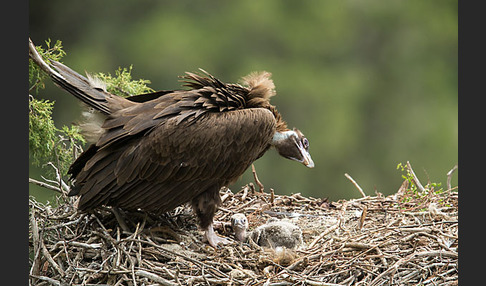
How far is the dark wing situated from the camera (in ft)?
15.2

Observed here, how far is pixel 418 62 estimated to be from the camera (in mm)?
12422

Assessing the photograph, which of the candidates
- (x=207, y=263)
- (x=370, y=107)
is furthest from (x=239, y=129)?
(x=370, y=107)

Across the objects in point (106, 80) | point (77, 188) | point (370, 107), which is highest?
point (370, 107)

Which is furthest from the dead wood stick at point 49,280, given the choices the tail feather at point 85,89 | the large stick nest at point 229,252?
the tail feather at point 85,89

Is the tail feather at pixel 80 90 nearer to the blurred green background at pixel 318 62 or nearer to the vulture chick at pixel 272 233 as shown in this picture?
the vulture chick at pixel 272 233

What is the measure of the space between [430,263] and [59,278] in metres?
2.25

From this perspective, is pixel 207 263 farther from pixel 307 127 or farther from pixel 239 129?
pixel 307 127

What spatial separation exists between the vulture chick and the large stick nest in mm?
82

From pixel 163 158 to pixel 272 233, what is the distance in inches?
35.1

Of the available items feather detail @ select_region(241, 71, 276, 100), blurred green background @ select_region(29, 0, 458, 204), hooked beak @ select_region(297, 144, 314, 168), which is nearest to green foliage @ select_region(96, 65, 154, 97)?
feather detail @ select_region(241, 71, 276, 100)

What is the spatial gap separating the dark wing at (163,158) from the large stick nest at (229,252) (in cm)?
22

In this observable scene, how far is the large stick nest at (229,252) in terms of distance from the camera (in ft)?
13.9

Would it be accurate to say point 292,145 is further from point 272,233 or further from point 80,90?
point 80,90

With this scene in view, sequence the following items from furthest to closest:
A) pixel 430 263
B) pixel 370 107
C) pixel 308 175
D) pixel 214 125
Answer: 1. pixel 370 107
2. pixel 308 175
3. pixel 214 125
4. pixel 430 263
